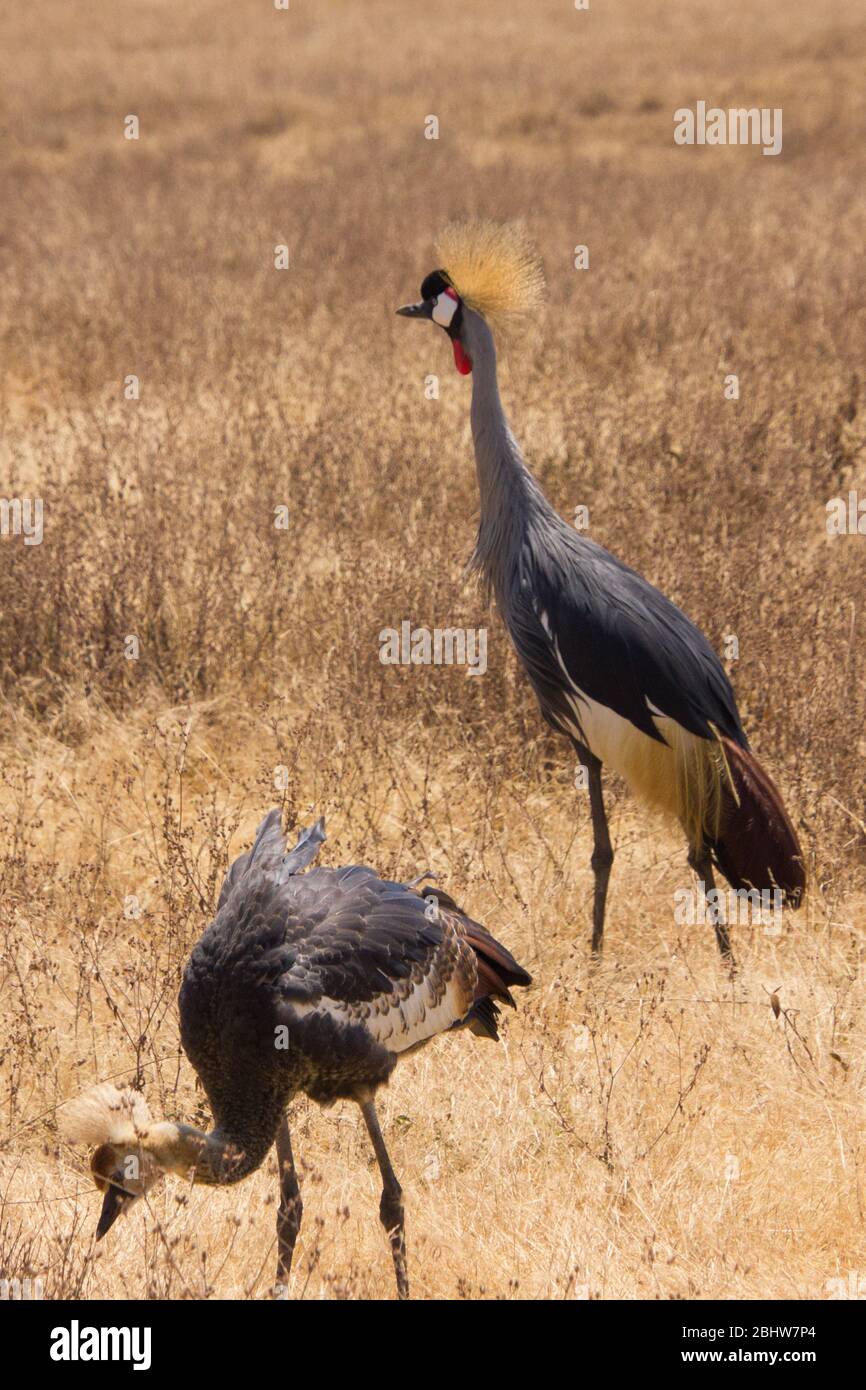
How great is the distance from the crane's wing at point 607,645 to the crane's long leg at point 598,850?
0.14 m

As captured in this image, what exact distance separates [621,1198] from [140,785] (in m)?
2.55

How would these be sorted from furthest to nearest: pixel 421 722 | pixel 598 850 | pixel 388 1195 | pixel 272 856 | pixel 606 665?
pixel 421 722
pixel 598 850
pixel 606 665
pixel 272 856
pixel 388 1195

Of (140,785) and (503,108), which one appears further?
(503,108)

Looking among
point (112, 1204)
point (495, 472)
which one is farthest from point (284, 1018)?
point (495, 472)

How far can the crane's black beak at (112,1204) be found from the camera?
2988 millimetres

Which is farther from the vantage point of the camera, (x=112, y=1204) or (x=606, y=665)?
(x=606, y=665)

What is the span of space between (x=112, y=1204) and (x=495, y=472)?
8.66 ft

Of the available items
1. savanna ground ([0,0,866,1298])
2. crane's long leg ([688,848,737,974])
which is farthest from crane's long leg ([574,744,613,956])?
crane's long leg ([688,848,737,974])

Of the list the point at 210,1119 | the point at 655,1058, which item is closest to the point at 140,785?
the point at 210,1119

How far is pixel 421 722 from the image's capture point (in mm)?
5621

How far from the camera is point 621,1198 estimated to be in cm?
365

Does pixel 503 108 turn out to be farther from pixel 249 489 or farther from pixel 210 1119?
pixel 210 1119

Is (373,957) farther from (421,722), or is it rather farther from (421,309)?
(421,309)

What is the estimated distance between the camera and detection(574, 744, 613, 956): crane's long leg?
465cm
